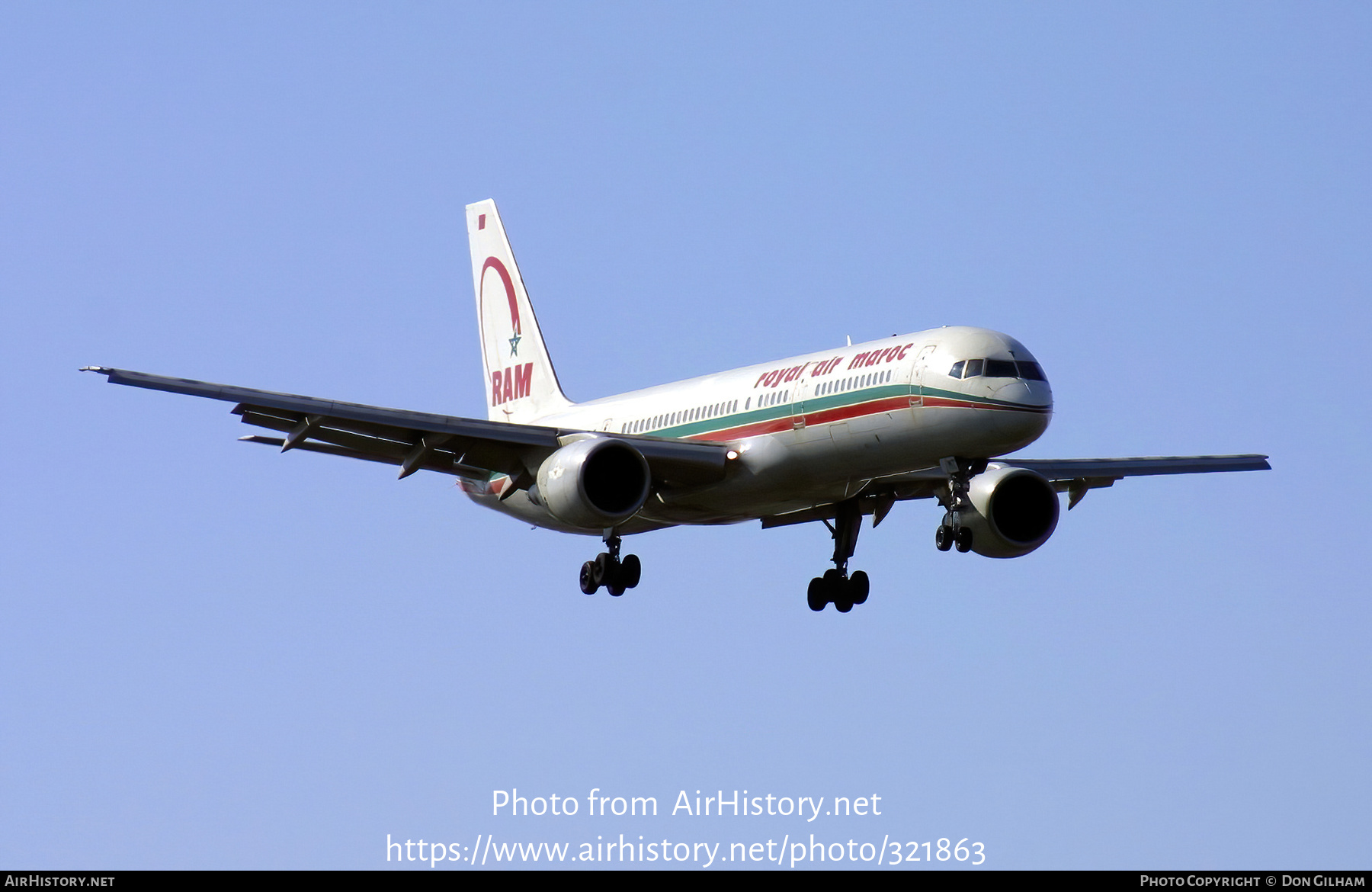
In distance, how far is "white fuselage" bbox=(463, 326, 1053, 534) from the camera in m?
37.0

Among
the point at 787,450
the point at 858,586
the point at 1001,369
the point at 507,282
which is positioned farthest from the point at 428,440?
the point at 507,282

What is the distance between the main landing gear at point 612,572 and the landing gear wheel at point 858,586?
5.11 m

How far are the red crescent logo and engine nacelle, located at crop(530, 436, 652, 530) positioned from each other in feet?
46.8

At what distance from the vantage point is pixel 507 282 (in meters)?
55.2

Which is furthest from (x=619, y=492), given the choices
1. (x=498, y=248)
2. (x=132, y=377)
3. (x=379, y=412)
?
(x=498, y=248)

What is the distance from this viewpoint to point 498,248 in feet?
183

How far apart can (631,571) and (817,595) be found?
4785 mm

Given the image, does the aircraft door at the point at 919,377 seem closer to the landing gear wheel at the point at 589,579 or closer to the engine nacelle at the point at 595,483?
the engine nacelle at the point at 595,483

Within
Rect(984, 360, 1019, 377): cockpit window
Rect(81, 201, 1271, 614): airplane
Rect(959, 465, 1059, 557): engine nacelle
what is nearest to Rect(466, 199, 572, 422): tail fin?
Rect(81, 201, 1271, 614): airplane

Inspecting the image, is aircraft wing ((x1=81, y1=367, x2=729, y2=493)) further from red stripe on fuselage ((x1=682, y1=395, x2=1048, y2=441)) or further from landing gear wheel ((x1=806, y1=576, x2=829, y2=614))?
landing gear wheel ((x1=806, y1=576, x2=829, y2=614))

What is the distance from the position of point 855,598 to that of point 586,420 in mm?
8334

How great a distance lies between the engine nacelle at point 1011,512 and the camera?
42188 mm

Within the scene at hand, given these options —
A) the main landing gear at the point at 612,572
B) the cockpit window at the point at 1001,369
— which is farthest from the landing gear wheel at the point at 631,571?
the cockpit window at the point at 1001,369

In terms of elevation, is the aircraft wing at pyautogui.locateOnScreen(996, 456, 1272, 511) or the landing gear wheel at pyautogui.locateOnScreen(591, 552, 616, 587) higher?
the aircraft wing at pyautogui.locateOnScreen(996, 456, 1272, 511)
